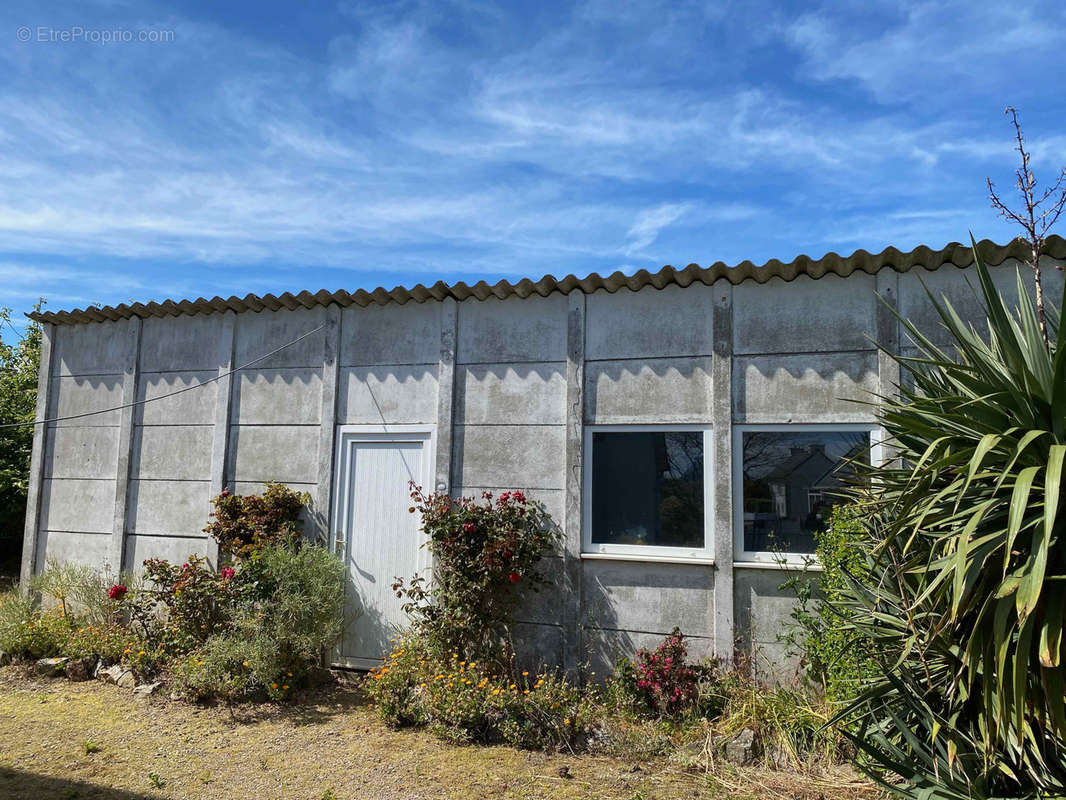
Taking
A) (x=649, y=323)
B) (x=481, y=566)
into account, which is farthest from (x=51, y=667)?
(x=649, y=323)

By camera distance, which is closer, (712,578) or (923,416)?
(923,416)

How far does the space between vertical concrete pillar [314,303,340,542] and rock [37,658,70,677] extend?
2845 mm

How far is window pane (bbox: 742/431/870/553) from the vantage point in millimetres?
5957

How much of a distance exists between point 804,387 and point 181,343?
698cm

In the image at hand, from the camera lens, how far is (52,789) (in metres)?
4.59

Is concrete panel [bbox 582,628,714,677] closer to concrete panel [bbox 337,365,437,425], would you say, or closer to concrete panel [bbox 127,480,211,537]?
concrete panel [bbox 337,365,437,425]

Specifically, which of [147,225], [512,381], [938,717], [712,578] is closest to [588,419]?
[512,381]

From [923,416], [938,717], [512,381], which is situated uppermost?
[512,381]

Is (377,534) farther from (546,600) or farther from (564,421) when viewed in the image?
(564,421)

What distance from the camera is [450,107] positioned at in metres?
7.19

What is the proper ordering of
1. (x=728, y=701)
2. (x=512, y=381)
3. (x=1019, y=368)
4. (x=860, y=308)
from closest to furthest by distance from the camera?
1. (x=1019, y=368)
2. (x=728, y=701)
3. (x=860, y=308)
4. (x=512, y=381)

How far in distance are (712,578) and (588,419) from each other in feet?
5.92

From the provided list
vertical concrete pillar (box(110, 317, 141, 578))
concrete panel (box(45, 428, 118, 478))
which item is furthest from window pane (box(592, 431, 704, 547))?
concrete panel (box(45, 428, 118, 478))

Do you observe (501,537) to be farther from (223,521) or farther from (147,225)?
(147,225)
